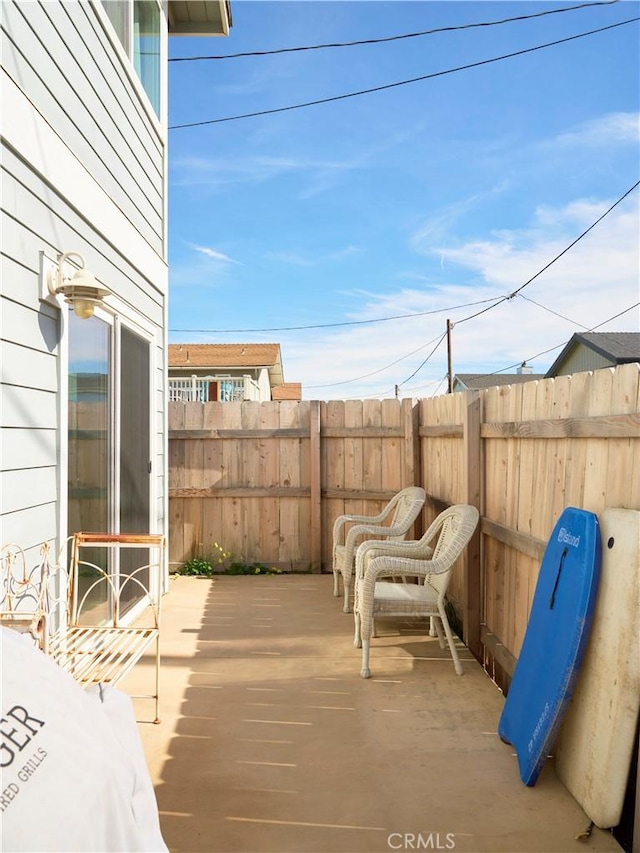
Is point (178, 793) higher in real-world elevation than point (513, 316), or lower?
lower

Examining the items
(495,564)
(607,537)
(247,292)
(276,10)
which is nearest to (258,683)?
(495,564)

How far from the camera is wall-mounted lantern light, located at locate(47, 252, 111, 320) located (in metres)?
2.84

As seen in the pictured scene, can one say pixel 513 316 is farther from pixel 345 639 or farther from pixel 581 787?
pixel 581 787

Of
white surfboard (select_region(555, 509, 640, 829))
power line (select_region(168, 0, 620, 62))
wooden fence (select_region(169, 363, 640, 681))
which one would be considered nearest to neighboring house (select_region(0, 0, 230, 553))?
wooden fence (select_region(169, 363, 640, 681))

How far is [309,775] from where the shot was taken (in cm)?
251

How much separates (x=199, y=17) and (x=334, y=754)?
240 inches

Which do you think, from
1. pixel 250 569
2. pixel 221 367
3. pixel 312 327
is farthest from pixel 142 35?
pixel 312 327

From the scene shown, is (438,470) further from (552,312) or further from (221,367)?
(552,312)

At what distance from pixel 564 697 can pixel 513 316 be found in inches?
981

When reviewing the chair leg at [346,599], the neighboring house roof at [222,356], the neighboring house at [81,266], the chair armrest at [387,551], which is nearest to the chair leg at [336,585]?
the chair leg at [346,599]

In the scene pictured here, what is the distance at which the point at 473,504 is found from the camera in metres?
4.01

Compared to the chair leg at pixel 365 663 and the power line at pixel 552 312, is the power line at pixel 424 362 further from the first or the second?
the chair leg at pixel 365 663

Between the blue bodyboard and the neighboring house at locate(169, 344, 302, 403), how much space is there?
1327 centimetres

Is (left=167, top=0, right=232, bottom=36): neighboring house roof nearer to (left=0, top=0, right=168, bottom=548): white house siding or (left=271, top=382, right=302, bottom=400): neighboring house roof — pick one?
(left=0, top=0, right=168, bottom=548): white house siding
